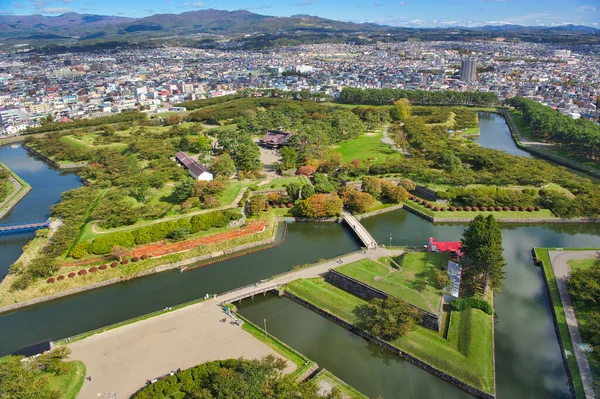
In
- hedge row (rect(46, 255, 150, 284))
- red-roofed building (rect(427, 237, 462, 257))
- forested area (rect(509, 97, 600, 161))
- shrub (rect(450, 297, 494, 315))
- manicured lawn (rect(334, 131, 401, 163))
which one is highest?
forested area (rect(509, 97, 600, 161))

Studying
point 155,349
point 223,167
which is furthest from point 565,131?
point 155,349

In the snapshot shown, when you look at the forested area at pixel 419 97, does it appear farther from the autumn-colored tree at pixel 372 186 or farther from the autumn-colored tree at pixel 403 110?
the autumn-colored tree at pixel 372 186

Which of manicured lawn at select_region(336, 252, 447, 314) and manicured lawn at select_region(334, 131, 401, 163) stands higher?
manicured lawn at select_region(334, 131, 401, 163)

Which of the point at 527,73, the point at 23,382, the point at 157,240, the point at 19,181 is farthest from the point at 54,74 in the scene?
the point at 527,73

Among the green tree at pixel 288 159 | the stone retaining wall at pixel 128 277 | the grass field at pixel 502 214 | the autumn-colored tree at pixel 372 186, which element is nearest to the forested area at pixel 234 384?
the stone retaining wall at pixel 128 277

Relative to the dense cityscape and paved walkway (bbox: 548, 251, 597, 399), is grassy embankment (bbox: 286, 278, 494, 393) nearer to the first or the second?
paved walkway (bbox: 548, 251, 597, 399)

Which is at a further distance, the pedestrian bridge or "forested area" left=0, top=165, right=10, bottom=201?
"forested area" left=0, top=165, right=10, bottom=201

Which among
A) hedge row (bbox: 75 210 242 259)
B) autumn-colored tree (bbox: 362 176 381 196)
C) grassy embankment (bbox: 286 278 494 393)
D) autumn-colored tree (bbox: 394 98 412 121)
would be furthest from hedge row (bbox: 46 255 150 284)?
autumn-colored tree (bbox: 394 98 412 121)
